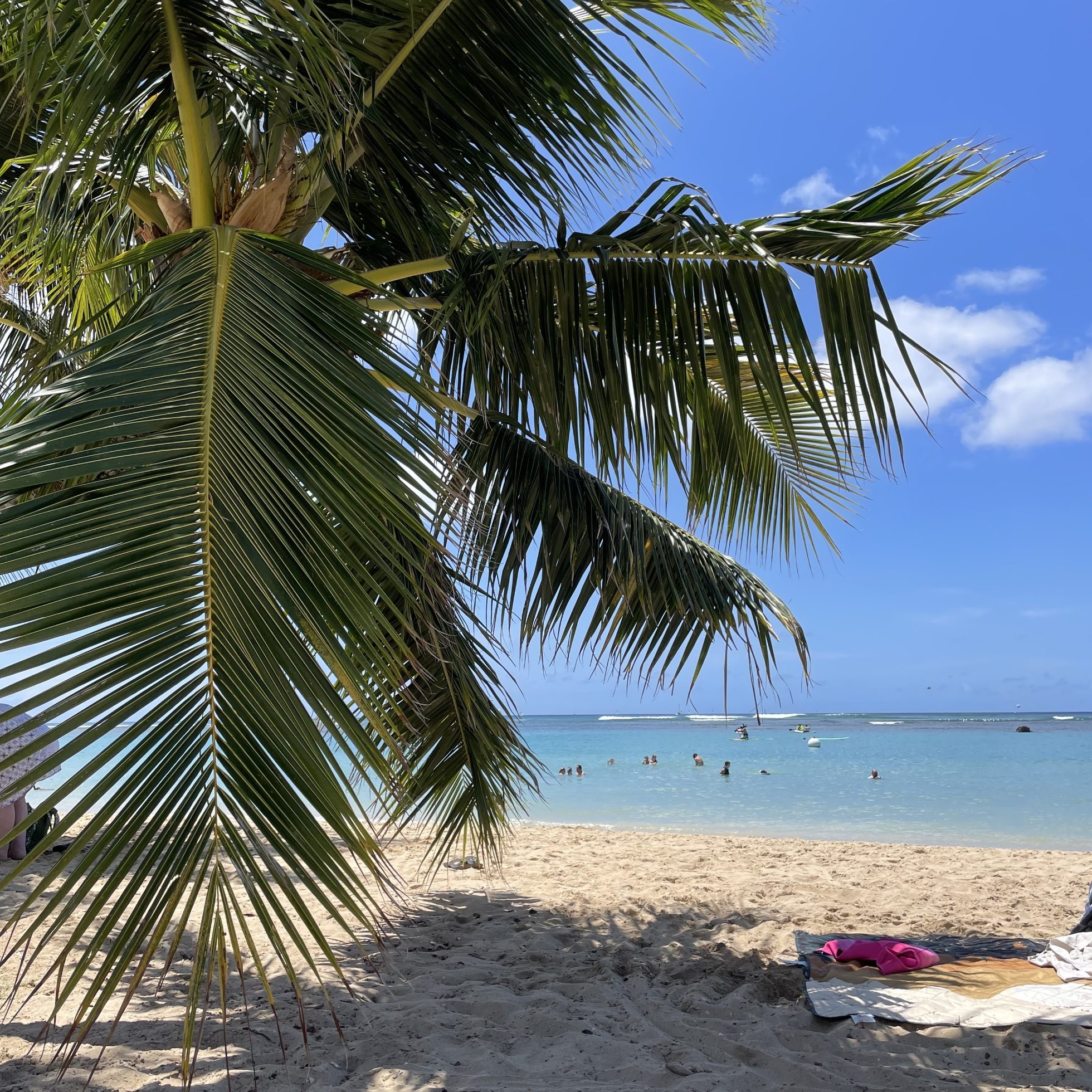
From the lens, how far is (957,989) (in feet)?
13.5

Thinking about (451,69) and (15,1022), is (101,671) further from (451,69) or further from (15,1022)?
(15,1022)

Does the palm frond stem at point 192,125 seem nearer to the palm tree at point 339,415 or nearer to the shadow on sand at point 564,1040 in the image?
the palm tree at point 339,415

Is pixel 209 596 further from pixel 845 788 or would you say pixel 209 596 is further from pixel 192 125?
pixel 845 788

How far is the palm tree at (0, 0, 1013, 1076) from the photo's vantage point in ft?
4.48

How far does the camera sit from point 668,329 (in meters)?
2.90

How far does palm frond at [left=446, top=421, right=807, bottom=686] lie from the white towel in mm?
1915

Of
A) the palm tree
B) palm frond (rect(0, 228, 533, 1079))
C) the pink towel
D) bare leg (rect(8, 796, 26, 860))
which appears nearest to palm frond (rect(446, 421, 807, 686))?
the palm tree

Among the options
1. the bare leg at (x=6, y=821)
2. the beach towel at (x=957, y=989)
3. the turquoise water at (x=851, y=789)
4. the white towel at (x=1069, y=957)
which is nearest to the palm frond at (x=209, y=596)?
the beach towel at (x=957, y=989)

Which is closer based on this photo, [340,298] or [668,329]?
[340,298]

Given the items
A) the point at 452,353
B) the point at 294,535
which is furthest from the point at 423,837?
the point at 294,535

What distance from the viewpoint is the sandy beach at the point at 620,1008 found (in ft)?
10.3

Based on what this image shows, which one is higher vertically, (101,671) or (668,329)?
(668,329)

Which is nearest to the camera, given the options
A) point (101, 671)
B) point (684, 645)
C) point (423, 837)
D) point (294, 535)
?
point (101, 671)

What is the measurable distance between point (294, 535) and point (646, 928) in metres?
4.68
